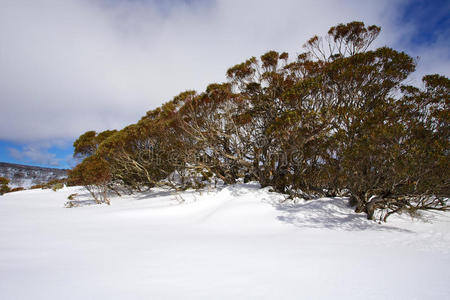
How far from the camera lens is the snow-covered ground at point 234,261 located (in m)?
3.06

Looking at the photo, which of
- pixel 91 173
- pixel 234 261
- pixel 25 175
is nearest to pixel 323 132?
pixel 234 261

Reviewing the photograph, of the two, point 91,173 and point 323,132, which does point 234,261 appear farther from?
point 91,173

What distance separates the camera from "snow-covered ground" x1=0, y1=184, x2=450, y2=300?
10.0ft

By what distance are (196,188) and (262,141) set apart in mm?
6409

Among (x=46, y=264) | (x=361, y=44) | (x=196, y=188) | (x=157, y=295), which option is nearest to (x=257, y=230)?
(x=157, y=295)

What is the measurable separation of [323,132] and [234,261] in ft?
26.5

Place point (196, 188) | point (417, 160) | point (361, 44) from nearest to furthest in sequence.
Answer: point (417, 160), point (361, 44), point (196, 188)

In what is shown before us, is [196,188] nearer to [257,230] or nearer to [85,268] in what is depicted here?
[257,230]

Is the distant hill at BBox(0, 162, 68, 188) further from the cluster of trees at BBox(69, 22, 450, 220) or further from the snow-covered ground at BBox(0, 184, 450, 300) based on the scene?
the snow-covered ground at BBox(0, 184, 450, 300)

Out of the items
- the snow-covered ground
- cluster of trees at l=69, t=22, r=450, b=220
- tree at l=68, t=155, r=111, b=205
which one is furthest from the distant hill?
the snow-covered ground

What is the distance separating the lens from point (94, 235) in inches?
253

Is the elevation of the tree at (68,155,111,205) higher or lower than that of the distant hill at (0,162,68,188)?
lower

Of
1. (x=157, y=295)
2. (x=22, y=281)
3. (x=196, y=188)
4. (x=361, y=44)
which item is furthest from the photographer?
(x=196, y=188)

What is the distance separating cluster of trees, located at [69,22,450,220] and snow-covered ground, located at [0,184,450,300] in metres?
1.84
